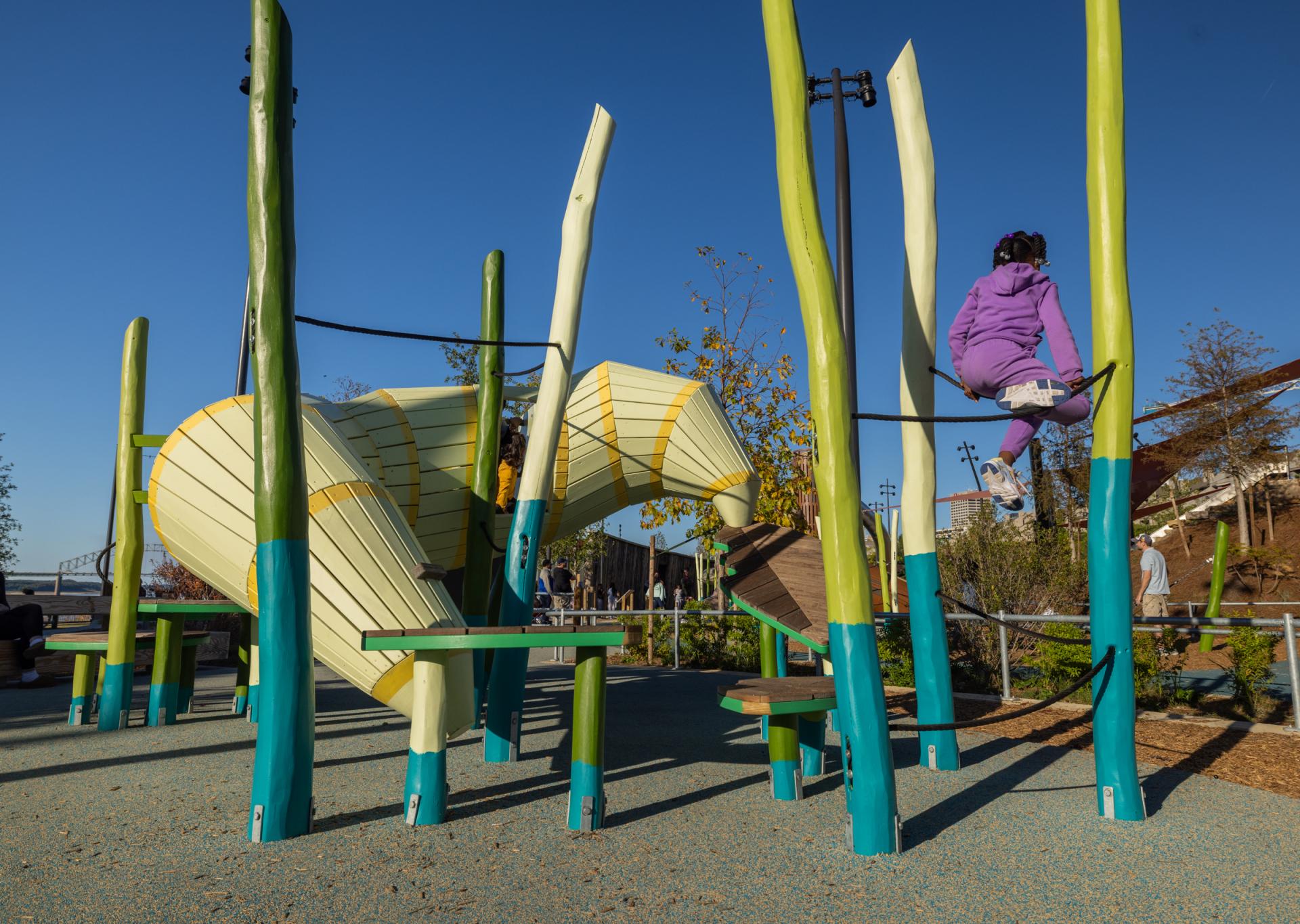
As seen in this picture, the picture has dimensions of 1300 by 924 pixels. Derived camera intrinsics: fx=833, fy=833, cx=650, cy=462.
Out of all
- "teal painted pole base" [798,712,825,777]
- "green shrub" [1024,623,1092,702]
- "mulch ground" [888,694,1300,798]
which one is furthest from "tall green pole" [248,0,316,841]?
"green shrub" [1024,623,1092,702]

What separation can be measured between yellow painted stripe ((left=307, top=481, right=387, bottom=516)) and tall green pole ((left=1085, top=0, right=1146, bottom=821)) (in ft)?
11.3

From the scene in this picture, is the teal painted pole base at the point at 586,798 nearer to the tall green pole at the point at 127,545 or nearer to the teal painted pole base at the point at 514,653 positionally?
the teal painted pole base at the point at 514,653

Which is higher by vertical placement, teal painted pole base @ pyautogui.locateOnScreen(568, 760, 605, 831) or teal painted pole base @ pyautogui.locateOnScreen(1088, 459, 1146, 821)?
teal painted pole base @ pyautogui.locateOnScreen(1088, 459, 1146, 821)

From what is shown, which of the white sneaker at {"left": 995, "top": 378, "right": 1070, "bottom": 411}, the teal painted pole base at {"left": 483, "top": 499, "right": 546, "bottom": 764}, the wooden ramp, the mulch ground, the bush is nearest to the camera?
the white sneaker at {"left": 995, "top": 378, "right": 1070, "bottom": 411}

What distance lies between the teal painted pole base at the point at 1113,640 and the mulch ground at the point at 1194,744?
1247 mm

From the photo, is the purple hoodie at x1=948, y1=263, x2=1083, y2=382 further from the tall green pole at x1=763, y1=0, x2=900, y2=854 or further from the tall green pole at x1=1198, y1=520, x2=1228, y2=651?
the tall green pole at x1=1198, y1=520, x2=1228, y2=651

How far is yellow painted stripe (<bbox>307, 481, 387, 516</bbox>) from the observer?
162 inches

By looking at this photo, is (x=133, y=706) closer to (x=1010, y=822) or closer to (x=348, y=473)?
(x=348, y=473)

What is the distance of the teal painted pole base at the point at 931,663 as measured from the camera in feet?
14.8

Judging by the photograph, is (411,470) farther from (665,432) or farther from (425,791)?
(425,791)

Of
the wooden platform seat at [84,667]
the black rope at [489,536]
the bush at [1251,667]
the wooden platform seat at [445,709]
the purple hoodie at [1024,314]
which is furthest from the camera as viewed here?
the bush at [1251,667]

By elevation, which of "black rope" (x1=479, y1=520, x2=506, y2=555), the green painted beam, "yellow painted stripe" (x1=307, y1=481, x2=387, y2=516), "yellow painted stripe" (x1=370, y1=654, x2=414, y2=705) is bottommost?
"yellow painted stripe" (x1=370, y1=654, x2=414, y2=705)

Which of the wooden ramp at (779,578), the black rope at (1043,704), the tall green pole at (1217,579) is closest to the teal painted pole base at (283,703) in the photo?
the black rope at (1043,704)

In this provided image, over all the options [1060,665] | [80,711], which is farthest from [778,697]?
[80,711]
